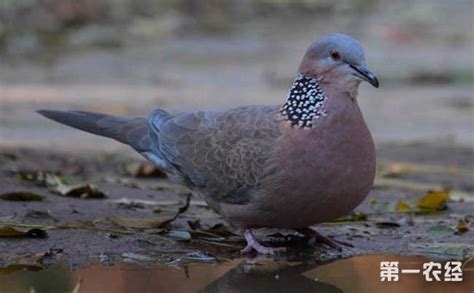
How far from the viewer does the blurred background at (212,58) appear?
37.0 ft

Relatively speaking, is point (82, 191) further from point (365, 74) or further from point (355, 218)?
point (365, 74)

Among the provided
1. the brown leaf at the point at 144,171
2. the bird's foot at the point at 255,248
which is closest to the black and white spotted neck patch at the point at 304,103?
the bird's foot at the point at 255,248

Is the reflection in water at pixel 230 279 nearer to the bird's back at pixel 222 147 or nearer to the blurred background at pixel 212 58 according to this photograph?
the bird's back at pixel 222 147

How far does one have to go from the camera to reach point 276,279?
5223mm

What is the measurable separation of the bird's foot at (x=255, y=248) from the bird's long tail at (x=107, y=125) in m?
1.17

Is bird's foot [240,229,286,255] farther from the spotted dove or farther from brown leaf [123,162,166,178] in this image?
brown leaf [123,162,166,178]

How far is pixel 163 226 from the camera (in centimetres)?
618

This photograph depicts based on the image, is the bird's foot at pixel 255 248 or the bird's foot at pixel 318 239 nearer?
the bird's foot at pixel 255 248

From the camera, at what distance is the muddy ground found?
223 inches

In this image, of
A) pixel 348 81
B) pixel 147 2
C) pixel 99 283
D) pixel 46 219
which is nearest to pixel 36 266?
pixel 99 283

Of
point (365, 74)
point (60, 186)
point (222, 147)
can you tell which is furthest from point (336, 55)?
point (60, 186)

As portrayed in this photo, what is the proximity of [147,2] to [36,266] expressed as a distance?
1310 cm

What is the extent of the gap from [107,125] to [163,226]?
85cm

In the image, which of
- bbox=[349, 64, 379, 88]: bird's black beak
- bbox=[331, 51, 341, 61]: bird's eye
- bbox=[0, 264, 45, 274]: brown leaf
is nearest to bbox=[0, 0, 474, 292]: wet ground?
bbox=[0, 264, 45, 274]: brown leaf
